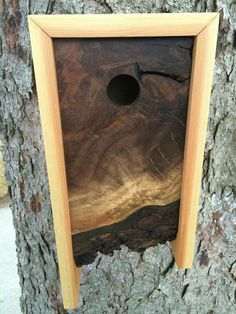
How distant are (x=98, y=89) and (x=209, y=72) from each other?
0.23 metres

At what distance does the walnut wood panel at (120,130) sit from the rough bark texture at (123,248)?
25cm

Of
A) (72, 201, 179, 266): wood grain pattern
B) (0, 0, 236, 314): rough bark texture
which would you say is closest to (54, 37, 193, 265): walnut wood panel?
(72, 201, 179, 266): wood grain pattern

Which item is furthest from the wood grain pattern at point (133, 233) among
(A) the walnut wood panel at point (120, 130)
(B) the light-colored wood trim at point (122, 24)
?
(B) the light-colored wood trim at point (122, 24)

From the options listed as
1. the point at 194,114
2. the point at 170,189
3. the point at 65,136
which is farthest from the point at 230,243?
the point at 65,136

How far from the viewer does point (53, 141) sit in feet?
2.33

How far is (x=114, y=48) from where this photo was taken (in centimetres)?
67

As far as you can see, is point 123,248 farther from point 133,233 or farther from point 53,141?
point 53,141

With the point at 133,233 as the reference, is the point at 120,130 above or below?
above

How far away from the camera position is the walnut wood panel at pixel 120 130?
0.68 meters

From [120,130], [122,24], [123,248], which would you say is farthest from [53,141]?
[123,248]

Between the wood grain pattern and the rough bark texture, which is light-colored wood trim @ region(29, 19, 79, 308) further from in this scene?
the rough bark texture

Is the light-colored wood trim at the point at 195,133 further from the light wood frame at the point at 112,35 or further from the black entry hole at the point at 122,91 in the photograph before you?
the black entry hole at the point at 122,91

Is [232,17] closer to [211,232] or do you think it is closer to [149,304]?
[211,232]

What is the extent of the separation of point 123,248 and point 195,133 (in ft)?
1.68
